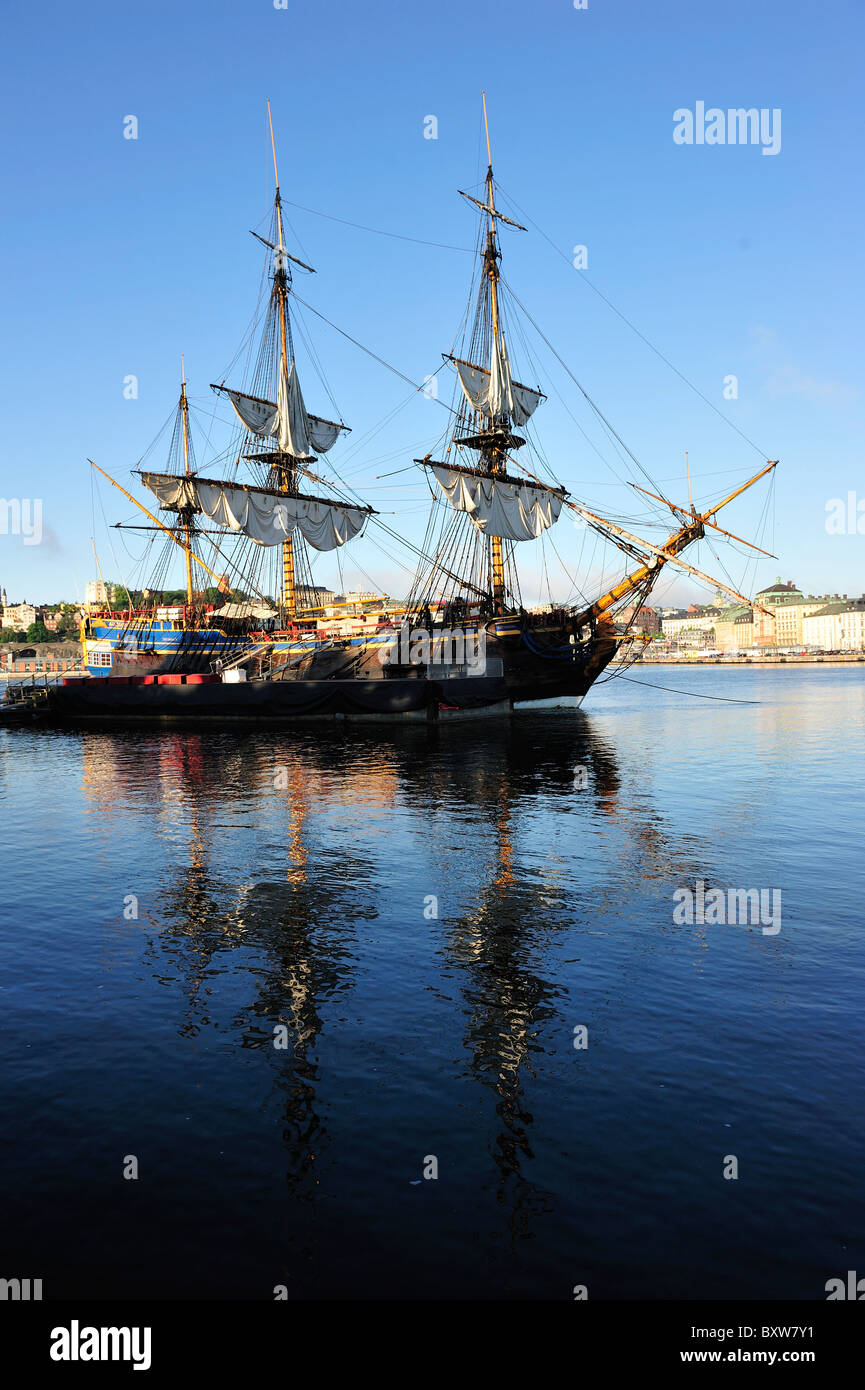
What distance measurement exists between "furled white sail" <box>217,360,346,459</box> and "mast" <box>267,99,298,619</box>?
121 cm

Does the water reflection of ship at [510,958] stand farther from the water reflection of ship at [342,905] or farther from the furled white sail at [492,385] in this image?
the furled white sail at [492,385]

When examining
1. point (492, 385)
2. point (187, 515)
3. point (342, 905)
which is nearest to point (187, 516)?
point (187, 515)

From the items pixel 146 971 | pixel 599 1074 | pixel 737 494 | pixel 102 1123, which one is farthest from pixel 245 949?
pixel 737 494

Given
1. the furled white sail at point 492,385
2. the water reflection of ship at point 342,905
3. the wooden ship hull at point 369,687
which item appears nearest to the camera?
the water reflection of ship at point 342,905

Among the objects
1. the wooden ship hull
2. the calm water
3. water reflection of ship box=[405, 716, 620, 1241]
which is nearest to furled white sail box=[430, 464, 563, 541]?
the wooden ship hull

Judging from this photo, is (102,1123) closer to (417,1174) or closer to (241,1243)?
(241,1243)

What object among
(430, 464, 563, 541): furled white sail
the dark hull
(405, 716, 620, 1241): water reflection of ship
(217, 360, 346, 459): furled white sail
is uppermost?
(217, 360, 346, 459): furled white sail

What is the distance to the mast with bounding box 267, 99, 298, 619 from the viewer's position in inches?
3020

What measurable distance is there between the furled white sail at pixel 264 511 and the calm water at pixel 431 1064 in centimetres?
5243

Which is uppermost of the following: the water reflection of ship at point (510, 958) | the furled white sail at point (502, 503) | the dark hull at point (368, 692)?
the furled white sail at point (502, 503)

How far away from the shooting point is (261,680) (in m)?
68.2

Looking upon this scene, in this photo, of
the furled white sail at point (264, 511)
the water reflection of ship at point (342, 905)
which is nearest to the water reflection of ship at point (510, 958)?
the water reflection of ship at point (342, 905)

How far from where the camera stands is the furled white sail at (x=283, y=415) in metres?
76.9

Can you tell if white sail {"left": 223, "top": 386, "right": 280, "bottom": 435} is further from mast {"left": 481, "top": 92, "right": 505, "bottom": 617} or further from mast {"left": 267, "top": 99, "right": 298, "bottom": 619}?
mast {"left": 481, "top": 92, "right": 505, "bottom": 617}
